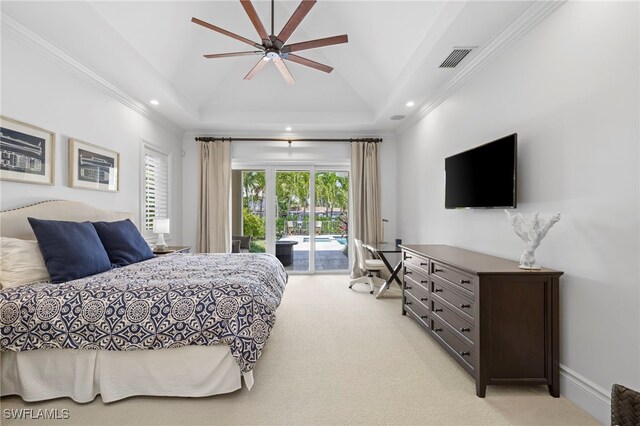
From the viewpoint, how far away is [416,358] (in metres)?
2.69

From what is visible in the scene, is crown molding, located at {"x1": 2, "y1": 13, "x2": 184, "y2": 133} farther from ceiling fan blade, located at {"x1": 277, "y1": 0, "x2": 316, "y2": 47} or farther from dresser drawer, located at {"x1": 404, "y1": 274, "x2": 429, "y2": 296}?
dresser drawer, located at {"x1": 404, "y1": 274, "x2": 429, "y2": 296}

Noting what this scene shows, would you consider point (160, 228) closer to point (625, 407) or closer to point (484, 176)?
point (484, 176)

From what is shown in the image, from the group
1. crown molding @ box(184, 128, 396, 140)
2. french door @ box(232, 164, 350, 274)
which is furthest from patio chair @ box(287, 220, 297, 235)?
crown molding @ box(184, 128, 396, 140)

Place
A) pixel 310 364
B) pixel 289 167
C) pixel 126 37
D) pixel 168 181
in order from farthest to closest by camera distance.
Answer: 1. pixel 289 167
2. pixel 168 181
3. pixel 126 37
4. pixel 310 364

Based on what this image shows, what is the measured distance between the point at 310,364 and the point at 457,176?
2.37 m

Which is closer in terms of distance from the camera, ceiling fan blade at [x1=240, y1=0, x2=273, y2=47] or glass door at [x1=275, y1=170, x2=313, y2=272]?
ceiling fan blade at [x1=240, y1=0, x2=273, y2=47]

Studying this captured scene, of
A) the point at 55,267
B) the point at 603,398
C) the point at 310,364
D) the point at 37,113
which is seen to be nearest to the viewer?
the point at 603,398

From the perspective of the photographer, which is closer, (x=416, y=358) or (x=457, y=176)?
(x=416, y=358)

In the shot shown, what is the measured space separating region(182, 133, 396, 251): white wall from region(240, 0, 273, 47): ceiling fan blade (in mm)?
3038

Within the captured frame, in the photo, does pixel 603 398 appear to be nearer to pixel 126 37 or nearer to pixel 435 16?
pixel 435 16

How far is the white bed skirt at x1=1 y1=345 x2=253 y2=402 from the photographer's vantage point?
2.02 metres

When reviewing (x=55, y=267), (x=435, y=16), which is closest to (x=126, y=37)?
(x=55, y=267)

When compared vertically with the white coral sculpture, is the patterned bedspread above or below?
below

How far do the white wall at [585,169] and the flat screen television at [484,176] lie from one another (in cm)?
11
